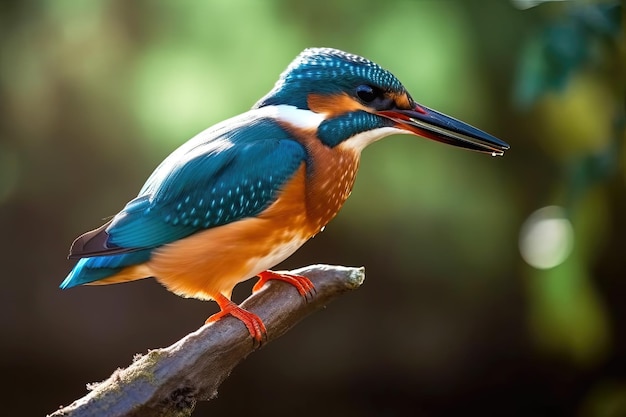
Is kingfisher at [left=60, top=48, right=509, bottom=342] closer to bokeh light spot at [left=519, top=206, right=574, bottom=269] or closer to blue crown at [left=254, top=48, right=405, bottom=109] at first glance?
blue crown at [left=254, top=48, right=405, bottom=109]

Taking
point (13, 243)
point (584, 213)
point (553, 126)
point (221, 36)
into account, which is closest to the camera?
point (584, 213)

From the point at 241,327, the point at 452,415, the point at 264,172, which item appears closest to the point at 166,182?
the point at 264,172

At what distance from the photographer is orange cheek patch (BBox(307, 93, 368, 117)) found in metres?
1.69

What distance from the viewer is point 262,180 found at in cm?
169

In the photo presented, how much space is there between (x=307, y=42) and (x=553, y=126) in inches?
36.0

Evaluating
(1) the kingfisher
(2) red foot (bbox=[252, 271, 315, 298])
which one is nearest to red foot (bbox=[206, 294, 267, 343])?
(1) the kingfisher

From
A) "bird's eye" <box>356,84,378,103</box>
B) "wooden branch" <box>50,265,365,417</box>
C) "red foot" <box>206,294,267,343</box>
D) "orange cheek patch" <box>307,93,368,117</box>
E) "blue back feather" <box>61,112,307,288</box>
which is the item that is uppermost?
"bird's eye" <box>356,84,378,103</box>

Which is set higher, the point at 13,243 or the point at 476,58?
the point at 476,58

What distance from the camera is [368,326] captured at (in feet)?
11.6

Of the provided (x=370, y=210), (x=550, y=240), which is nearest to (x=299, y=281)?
(x=550, y=240)

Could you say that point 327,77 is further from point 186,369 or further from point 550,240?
point 550,240

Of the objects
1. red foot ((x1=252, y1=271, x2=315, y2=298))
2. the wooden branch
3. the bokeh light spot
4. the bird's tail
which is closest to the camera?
the wooden branch

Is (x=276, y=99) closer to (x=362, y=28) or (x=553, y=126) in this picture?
(x=362, y=28)

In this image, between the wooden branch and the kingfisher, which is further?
the kingfisher
